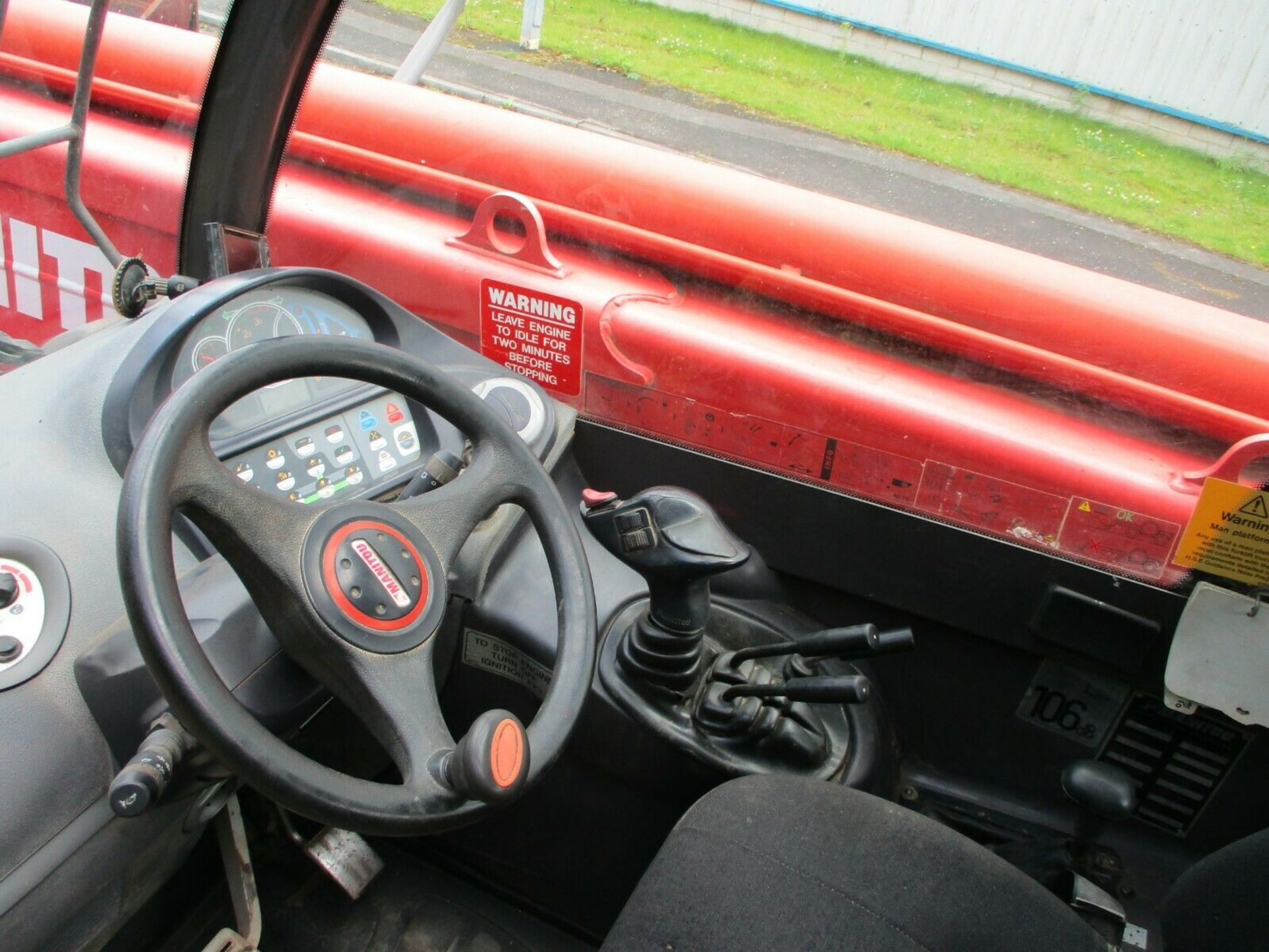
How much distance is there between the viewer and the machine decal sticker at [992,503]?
1352mm

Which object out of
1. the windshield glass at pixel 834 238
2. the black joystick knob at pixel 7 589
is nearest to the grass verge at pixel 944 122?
the windshield glass at pixel 834 238

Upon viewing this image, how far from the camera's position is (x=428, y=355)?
140 centimetres

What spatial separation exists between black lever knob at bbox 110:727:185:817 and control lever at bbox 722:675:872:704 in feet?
2.24

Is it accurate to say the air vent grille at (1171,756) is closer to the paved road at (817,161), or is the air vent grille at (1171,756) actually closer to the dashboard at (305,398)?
the paved road at (817,161)

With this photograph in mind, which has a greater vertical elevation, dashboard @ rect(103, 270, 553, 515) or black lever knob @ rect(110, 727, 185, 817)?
dashboard @ rect(103, 270, 553, 515)

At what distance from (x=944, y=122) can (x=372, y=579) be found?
80cm

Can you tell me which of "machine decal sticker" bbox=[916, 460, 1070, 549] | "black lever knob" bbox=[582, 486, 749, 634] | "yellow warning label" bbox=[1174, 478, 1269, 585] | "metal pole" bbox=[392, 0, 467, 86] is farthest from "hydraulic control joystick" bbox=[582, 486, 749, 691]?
"metal pole" bbox=[392, 0, 467, 86]

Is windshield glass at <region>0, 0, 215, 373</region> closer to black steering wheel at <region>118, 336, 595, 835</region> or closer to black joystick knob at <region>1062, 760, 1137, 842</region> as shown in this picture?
black steering wheel at <region>118, 336, 595, 835</region>

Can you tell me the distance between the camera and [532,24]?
142 centimetres

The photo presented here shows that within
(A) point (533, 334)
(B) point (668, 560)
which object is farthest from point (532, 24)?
(B) point (668, 560)

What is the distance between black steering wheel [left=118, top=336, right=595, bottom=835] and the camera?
812mm

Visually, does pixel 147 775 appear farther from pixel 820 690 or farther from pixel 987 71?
pixel 987 71

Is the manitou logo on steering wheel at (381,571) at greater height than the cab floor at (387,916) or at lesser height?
greater

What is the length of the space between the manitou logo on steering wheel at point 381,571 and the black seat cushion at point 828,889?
421 millimetres
